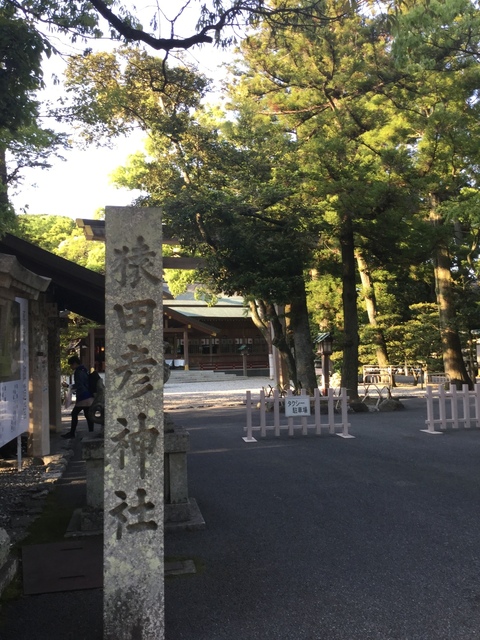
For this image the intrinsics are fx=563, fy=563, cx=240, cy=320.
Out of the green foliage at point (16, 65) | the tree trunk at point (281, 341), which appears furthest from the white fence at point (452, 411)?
the green foliage at point (16, 65)

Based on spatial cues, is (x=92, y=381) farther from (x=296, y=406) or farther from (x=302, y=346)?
(x=302, y=346)

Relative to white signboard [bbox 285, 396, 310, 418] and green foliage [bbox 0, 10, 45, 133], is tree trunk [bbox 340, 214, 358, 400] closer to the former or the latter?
white signboard [bbox 285, 396, 310, 418]

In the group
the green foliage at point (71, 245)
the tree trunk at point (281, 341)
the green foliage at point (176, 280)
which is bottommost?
the tree trunk at point (281, 341)

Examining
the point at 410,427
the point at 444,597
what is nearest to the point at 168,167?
the point at 410,427

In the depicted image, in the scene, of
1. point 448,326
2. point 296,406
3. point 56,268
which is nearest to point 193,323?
point 448,326

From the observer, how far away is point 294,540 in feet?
17.0

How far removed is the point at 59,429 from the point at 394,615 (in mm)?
10768

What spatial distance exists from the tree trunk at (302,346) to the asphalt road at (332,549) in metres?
8.03

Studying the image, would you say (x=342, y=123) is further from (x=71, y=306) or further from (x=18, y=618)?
(x=18, y=618)

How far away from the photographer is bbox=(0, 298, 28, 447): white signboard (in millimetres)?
6402

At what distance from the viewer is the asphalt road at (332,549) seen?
3600mm

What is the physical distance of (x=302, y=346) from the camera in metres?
17.6

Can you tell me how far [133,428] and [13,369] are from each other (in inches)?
166

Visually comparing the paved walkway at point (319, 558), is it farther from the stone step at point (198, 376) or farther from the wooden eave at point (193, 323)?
the wooden eave at point (193, 323)
